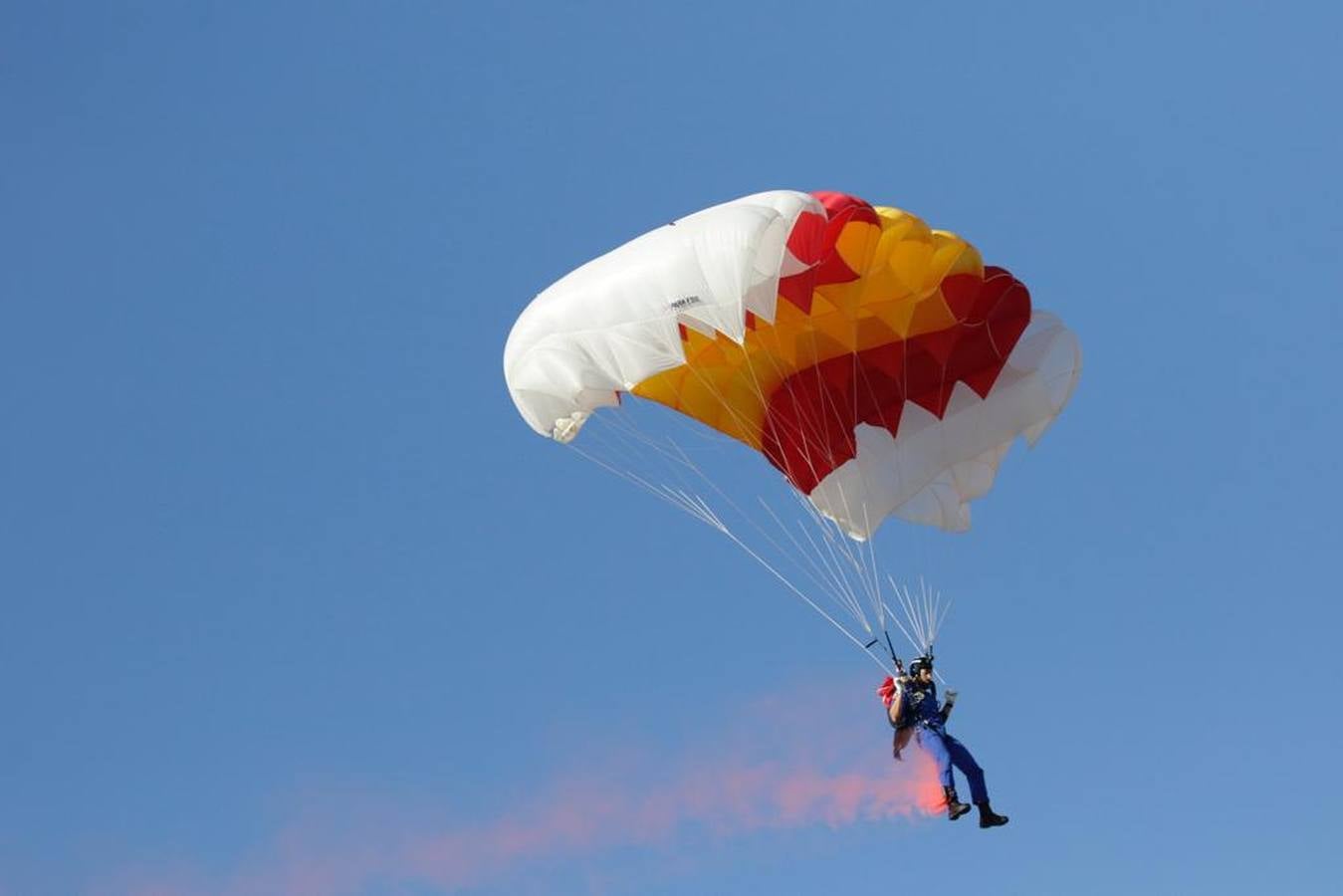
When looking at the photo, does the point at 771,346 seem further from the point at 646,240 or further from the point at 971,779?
the point at 971,779

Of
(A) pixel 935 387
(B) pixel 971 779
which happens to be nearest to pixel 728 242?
(A) pixel 935 387

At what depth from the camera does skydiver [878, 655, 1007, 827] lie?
72.7 feet

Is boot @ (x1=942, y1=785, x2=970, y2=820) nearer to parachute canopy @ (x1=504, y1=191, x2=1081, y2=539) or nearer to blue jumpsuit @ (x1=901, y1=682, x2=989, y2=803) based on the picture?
blue jumpsuit @ (x1=901, y1=682, x2=989, y2=803)

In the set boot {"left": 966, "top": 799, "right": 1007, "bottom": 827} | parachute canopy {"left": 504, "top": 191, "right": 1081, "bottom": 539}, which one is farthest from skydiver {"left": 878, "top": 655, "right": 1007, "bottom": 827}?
parachute canopy {"left": 504, "top": 191, "right": 1081, "bottom": 539}

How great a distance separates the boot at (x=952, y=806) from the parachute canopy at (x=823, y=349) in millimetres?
3653

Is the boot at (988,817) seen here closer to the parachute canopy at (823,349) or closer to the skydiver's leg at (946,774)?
the skydiver's leg at (946,774)

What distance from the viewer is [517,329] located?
933 inches

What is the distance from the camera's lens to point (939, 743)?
22188mm

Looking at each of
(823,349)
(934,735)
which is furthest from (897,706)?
(823,349)

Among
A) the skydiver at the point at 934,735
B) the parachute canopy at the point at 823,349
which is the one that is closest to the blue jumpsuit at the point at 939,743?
the skydiver at the point at 934,735

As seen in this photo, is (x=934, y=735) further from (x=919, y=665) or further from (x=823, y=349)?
(x=823, y=349)

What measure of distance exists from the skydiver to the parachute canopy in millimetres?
3021

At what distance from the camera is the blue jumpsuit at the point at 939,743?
72.7 feet

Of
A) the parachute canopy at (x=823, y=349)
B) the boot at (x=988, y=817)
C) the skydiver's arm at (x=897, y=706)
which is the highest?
the parachute canopy at (x=823, y=349)
